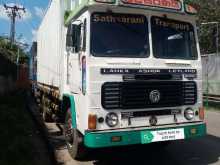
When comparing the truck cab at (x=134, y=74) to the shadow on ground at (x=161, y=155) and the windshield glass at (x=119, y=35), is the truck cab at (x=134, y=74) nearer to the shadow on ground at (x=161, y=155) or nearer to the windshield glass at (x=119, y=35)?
the windshield glass at (x=119, y=35)

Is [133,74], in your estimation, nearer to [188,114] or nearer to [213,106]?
[188,114]

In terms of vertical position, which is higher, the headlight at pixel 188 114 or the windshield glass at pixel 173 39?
the windshield glass at pixel 173 39

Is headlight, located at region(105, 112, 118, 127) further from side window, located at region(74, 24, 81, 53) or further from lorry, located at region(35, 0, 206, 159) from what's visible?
side window, located at region(74, 24, 81, 53)

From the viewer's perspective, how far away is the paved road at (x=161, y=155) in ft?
25.7

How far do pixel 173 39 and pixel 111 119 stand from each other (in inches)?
76.8

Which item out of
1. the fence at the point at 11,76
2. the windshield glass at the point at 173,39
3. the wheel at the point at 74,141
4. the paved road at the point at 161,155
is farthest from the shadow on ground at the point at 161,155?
the fence at the point at 11,76

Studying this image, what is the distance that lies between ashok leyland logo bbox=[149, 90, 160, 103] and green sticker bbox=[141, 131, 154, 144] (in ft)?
1.82

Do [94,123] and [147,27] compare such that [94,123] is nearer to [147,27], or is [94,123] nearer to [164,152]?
Result: [147,27]

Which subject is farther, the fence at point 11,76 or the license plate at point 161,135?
the fence at point 11,76

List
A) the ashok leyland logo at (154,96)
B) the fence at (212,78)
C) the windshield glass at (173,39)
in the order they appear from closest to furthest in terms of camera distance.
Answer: the ashok leyland logo at (154,96), the windshield glass at (173,39), the fence at (212,78)

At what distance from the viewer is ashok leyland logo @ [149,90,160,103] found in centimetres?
693

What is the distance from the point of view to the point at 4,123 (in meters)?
12.3

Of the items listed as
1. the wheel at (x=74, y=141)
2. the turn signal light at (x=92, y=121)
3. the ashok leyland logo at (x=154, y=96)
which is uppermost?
the ashok leyland logo at (x=154, y=96)

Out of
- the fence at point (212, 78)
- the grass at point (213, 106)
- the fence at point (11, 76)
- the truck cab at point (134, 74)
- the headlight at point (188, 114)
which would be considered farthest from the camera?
the fence at point (11, 76)
